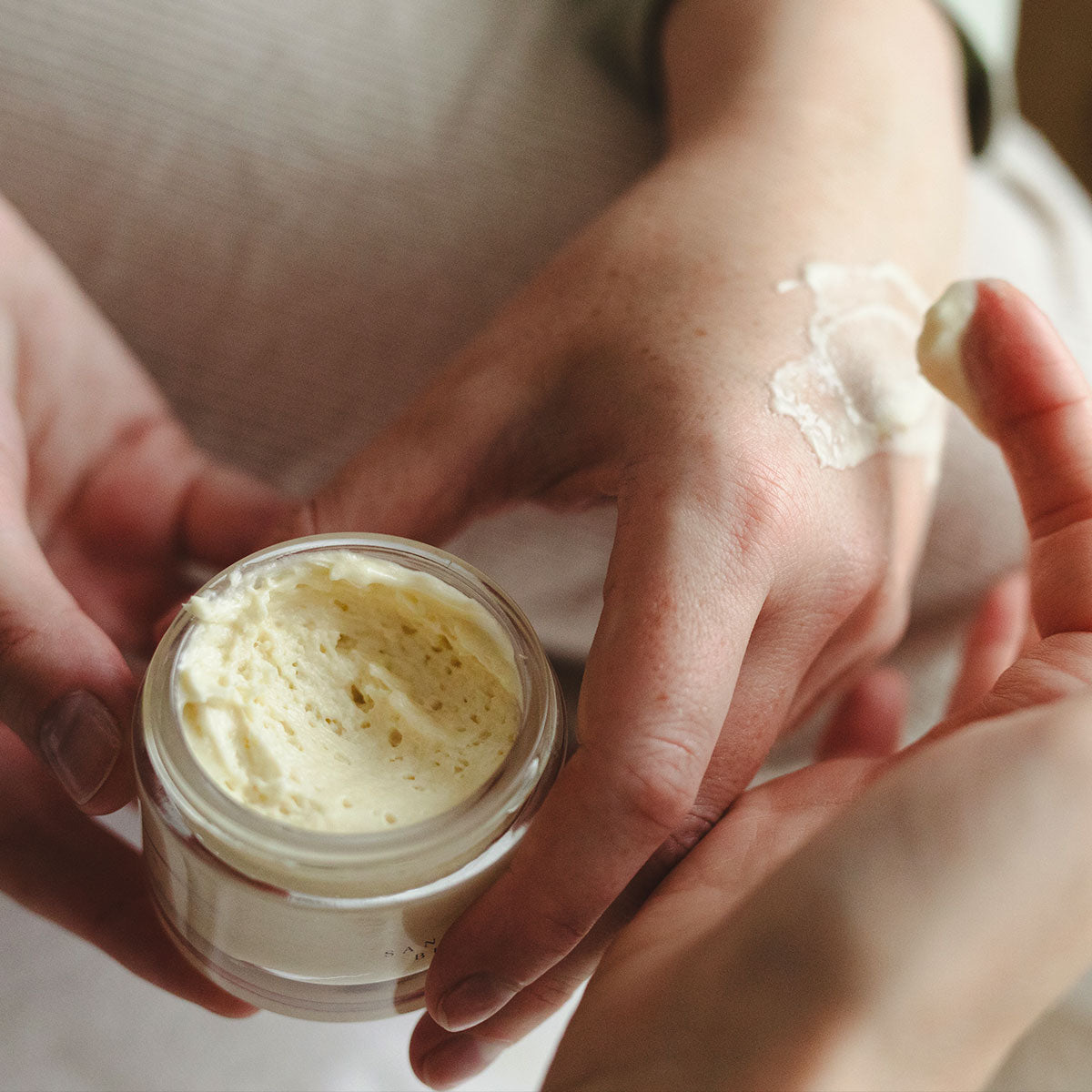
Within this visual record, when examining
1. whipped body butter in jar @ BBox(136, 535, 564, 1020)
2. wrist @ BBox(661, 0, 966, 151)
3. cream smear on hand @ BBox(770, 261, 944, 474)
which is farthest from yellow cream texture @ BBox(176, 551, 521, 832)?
wrist @ BBox(661, 0, 966, 151)

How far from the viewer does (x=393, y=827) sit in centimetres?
43

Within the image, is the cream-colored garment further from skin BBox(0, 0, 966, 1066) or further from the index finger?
the index finger

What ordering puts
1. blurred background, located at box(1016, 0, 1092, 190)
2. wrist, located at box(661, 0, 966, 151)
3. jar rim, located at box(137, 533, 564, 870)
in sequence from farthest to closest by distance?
blurred background, located at box(1016, 0, 1092, 190), wrist, located at box(661, 0, 966, 151), jar rim, located at box(137, 533, 564, 870)

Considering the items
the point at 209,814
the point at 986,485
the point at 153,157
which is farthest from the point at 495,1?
the point at 209,814

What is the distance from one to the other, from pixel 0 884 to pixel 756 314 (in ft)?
1.87

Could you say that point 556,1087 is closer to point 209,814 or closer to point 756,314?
point 209,814

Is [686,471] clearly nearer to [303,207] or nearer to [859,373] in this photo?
[859,373]

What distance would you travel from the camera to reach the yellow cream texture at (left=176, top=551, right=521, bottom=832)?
0.44 meters

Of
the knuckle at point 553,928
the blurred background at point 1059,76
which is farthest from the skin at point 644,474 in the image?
the blurred background at point 1059,76

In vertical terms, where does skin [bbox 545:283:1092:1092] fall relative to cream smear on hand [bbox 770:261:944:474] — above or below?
above

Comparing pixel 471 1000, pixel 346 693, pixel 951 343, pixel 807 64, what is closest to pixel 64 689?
pixel 346 693

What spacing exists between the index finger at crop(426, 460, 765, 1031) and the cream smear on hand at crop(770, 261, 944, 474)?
5.3 inches

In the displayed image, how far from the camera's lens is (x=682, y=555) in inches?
18.8

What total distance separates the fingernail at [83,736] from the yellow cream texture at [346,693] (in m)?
0.07
